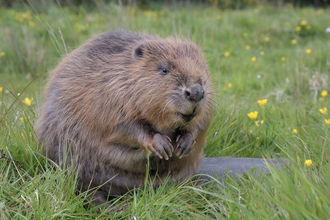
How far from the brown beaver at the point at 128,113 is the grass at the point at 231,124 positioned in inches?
4.3

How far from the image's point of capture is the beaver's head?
241cm

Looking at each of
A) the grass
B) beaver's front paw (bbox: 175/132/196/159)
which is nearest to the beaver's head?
beaver's front paw (bbox: 175/132/196/159)

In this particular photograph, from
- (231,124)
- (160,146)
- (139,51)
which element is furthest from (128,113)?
(231,124)

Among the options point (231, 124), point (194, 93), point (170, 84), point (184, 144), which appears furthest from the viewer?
point (231, 124)

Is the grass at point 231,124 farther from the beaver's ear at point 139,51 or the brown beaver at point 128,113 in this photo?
the beaver's ear at point 139,51

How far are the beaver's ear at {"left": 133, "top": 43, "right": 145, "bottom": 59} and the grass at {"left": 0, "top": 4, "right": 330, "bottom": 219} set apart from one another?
0.53 metres

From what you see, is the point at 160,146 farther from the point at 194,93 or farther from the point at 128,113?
the point at 194,93

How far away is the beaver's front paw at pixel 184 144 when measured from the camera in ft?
8.62

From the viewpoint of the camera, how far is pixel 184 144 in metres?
2.63

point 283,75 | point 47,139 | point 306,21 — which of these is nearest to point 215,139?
point 47,139

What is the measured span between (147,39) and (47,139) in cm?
76

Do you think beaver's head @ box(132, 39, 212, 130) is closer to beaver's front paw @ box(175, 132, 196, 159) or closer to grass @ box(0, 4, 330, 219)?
beaver's front paw @ box(175, 132, 196, 159)

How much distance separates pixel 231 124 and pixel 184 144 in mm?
828

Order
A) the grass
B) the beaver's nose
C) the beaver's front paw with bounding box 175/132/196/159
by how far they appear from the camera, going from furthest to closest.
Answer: the beaver's front paw with bounding box 175/132/196/159, the beaver's nose, the grass
